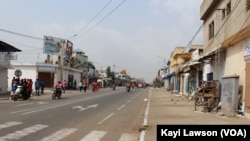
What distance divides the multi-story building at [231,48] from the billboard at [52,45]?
1523 inches

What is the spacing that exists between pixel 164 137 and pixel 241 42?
1659 centimetres

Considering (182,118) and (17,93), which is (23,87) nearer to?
(17,93)

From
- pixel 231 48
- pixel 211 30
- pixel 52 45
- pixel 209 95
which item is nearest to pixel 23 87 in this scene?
pixel 211 30

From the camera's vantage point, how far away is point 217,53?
2614cm

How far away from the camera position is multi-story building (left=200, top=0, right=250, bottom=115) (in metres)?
20.2

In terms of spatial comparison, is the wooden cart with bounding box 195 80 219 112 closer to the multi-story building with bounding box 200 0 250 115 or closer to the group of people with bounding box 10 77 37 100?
the multi-story building with bounding box 200 0 250 115

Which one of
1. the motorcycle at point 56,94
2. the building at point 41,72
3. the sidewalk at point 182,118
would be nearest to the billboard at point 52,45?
the building at point 41,72

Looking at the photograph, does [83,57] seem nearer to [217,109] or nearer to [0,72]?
[0,72]

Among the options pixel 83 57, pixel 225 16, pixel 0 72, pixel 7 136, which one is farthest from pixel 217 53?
pixel 83 57

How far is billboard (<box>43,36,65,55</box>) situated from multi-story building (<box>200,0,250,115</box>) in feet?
127

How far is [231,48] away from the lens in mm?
23234

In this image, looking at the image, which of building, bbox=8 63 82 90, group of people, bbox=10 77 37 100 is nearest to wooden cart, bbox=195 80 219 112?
group of people, bbox=10 77 37 100

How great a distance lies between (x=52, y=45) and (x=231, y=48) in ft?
156

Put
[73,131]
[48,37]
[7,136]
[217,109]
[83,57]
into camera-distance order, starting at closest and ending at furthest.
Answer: [7,136], [73,131], [217,109], [48,37], [83,57]
